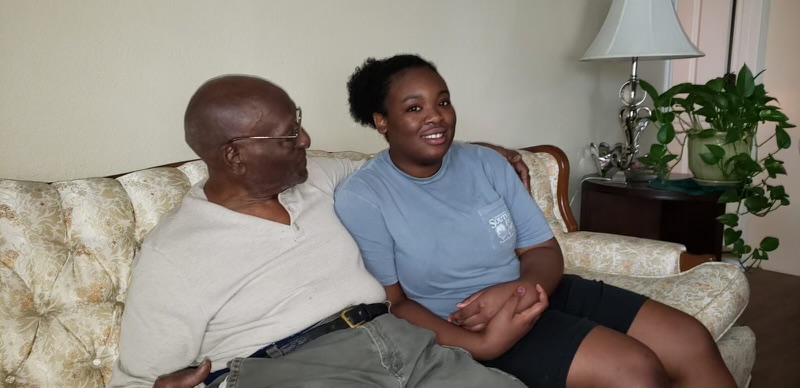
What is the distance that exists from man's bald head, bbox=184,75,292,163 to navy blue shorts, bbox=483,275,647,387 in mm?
668

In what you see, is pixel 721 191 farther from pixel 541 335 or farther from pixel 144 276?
pixel 144 276

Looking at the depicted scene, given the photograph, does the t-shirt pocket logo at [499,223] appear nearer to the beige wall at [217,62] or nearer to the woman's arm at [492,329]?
the woman's arm at [492,329]

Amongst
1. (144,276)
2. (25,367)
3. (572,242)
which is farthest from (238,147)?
(572,242)

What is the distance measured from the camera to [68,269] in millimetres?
1159

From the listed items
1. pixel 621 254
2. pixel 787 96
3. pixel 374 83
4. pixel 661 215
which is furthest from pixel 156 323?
pixel 787 96

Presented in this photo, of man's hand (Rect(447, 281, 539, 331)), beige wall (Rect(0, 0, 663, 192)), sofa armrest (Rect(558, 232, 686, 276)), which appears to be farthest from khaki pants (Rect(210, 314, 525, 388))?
sofa armrest (Rect(558, 232, 686, 276))

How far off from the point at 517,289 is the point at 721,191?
1.39 m

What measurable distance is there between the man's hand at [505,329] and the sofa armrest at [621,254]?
740mm

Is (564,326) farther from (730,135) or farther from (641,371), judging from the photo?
(730,135)

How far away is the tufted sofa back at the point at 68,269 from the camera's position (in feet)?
3.54

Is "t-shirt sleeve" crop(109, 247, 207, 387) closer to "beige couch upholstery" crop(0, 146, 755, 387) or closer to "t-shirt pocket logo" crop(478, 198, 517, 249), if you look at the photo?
"beige couch upholstery" crop(0, 146, 755, 387)

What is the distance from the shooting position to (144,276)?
1.01 meters

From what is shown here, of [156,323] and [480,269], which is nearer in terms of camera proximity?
[156,323]

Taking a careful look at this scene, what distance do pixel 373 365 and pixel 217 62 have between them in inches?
37.9
